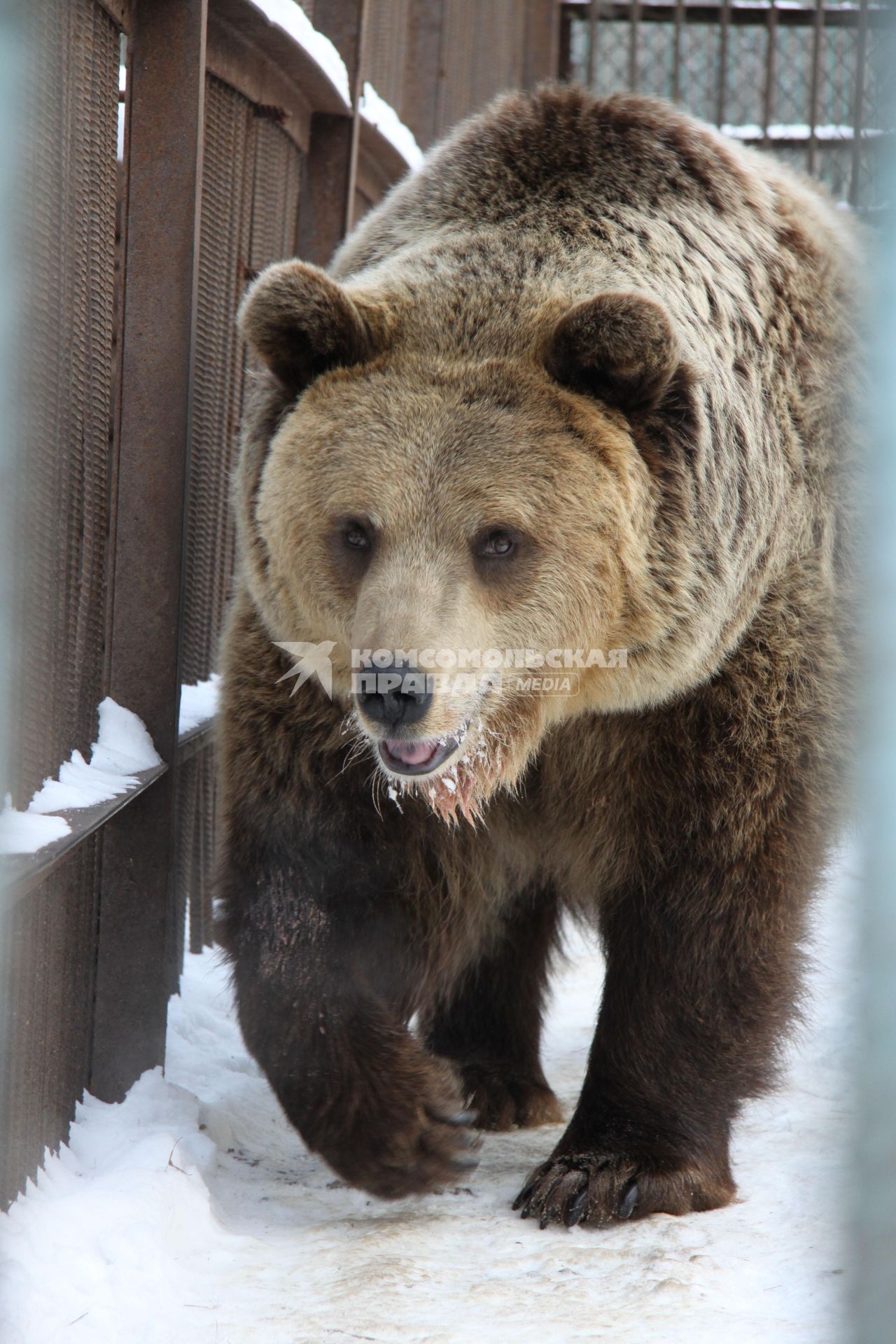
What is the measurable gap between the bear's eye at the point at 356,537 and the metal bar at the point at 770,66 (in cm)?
835

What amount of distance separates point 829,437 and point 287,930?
1861 millimetres

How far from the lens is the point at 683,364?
10.9ft

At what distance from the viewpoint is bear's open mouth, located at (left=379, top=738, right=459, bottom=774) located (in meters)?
3.15

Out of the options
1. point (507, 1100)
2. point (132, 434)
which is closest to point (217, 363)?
point (132, 434)

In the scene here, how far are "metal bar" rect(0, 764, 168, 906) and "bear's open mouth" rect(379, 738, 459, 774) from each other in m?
0.62

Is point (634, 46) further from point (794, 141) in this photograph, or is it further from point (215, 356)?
point (215, 356)

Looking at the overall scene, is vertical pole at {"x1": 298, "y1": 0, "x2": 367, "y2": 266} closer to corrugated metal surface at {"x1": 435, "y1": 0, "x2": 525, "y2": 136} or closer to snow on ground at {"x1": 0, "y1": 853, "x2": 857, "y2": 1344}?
corrugated metal surface at {"x1": 435, "y1": 0, "x2": 525, "y2": 136}

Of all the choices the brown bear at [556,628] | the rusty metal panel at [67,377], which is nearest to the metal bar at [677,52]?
the brown bear at [556,628]

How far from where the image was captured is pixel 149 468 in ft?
12.7

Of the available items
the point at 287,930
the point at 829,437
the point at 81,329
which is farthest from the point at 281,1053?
the point at 829,437

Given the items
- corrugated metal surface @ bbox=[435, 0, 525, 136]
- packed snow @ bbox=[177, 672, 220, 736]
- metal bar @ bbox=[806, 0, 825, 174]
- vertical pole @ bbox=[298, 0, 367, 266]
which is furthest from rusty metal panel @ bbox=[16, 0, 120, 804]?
metal bar @ bbox=[806, 0, 825, 174]

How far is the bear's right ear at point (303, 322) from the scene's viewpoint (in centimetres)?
327

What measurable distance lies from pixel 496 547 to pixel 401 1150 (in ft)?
4.71

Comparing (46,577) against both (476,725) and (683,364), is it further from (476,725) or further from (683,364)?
(683,364)
